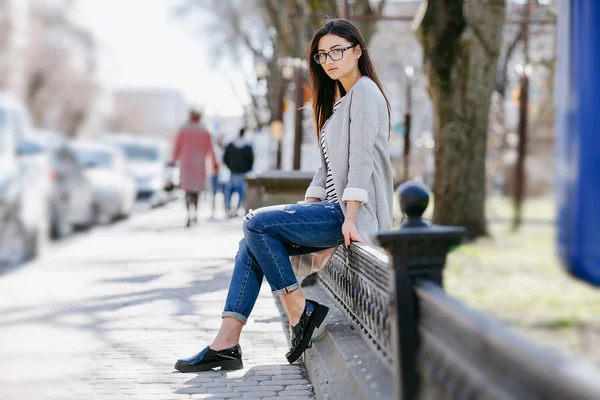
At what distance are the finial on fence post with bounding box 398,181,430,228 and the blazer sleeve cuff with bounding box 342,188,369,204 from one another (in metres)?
1.25

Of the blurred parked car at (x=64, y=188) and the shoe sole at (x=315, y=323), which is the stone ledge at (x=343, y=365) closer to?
the shoe sole at (x=315, y=323)

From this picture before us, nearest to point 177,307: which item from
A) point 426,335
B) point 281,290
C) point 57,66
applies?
point 281,290

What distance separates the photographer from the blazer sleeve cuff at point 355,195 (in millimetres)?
4254

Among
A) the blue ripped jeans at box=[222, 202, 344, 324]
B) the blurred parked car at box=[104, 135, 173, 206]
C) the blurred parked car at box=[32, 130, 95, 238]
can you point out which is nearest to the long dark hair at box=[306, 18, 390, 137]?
the blue ripped jeans at box=[222, 202, 344, 324]

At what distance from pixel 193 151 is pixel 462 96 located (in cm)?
459

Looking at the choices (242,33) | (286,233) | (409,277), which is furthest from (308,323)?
(242,33)

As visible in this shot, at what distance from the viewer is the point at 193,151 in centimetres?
1486

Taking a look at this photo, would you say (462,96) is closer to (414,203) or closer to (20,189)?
(20,189)

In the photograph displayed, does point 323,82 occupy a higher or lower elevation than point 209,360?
higher

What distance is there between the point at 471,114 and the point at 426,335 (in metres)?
10.8

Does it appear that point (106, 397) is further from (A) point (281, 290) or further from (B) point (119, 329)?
(B) point (119, 329)

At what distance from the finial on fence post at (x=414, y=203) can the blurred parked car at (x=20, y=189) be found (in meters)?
6.44

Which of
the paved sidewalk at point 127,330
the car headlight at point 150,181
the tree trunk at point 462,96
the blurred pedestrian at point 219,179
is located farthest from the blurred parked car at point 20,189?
the car headlight at point 150,181

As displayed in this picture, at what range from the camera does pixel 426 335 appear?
2.61m
